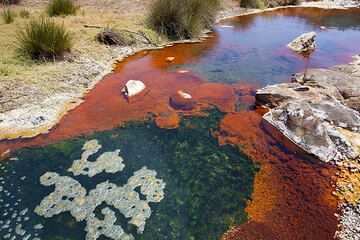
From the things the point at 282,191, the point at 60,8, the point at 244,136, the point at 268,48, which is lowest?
the point at 282,191

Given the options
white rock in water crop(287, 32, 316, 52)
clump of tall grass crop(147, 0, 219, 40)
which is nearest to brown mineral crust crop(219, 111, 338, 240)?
white rock in water crop(287, 32, 316, 52)

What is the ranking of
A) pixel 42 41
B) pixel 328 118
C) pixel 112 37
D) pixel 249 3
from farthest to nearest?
1. pixel 249 3
2. pixel 112 37
3. pixel 42 41
4. pixel 328 118

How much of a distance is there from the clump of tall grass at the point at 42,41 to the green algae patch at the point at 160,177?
3081 millimetres

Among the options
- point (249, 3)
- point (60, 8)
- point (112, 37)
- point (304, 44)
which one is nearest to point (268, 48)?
point (304, 44)

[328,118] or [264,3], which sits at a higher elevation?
[264,3]

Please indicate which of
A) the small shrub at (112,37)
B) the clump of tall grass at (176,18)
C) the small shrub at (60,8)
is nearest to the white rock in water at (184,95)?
the small shrub at (112,37)

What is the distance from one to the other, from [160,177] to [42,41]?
4714 millimetres

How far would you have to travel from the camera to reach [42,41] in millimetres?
6824

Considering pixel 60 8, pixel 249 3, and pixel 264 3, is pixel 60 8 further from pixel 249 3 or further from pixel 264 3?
pixel 264 3

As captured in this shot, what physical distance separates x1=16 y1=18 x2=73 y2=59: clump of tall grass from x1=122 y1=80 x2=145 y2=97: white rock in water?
1.98 m

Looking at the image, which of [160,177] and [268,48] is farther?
[268,48]

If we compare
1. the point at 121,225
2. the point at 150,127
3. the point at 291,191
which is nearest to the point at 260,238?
the point at 291,191

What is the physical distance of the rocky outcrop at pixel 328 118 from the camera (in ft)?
13.7

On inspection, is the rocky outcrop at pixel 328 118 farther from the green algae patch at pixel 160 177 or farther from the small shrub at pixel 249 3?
the small shrub at pixel 249 3
